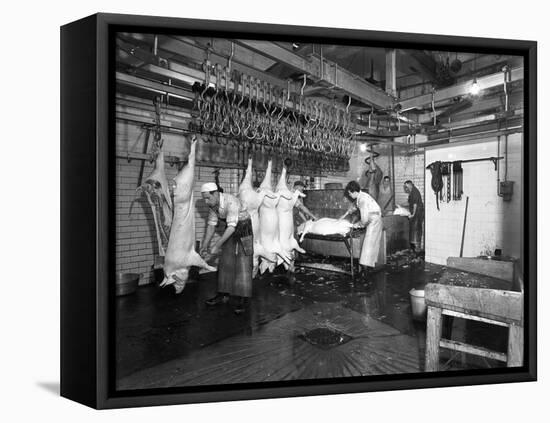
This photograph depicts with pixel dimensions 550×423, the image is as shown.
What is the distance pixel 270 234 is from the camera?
2.72 m

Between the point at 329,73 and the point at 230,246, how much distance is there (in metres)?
1.09

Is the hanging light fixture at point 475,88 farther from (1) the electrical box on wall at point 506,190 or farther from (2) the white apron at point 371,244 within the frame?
(2) the white apron at point 371,244

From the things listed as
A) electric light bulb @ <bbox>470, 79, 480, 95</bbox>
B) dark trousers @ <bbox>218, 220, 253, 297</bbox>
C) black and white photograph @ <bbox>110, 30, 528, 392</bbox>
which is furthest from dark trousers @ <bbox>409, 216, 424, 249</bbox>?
dark trousers @ <bbox>218, 220, 253, 297</bbox>

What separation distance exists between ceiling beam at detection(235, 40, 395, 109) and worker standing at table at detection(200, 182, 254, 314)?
74 cm

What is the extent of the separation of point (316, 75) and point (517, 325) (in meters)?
1.81

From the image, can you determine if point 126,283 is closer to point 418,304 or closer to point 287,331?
point 287,331

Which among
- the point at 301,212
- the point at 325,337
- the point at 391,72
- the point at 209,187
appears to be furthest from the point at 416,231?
the point at 209,187

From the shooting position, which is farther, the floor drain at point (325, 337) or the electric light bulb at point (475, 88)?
the electric light bulb at point (475, 88)

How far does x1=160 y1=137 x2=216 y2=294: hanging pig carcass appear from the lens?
97.2 inches

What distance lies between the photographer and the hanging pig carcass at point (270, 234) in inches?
106

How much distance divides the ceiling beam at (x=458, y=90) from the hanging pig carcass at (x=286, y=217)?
844 millimetres

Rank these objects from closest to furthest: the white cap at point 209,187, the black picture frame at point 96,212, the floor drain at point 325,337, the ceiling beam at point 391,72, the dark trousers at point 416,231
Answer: the black picture frame at point 96,212, the white cap at point 209,187, the floor drain at point 325,337, the ceiling beam at point 391,72, the dark trousers at point 416,231

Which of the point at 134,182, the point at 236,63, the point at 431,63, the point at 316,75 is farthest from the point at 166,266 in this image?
the point at 431,63

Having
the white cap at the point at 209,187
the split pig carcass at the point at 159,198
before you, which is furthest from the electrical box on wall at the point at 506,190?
the split pig carcass at the point at 159,198
